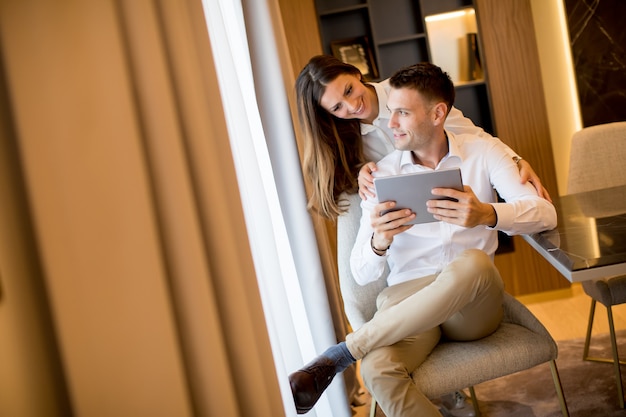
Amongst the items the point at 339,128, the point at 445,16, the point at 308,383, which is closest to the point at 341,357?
the point at 308,383

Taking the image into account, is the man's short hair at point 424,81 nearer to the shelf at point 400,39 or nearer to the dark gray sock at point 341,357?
the dark gray sock at point 341,357

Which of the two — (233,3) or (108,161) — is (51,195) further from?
(233,3)

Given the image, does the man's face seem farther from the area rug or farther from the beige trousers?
the area rug

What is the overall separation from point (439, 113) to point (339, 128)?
403 mm

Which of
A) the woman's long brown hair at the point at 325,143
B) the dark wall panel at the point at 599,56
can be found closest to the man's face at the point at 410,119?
the woman's long brown hair at the point at 325,143

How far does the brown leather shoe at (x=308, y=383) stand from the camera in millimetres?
1706

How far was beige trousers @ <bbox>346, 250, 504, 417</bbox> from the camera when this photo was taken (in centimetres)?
166

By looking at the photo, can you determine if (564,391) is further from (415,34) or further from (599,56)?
(415,34)

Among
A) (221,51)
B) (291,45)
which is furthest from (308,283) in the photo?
(291,45)

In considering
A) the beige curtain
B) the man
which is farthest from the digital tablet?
the beige curtain

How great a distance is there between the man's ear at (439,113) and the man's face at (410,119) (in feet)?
0.04

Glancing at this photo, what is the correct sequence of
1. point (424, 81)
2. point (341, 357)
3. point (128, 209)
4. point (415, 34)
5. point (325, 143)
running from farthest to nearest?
point (415, 34) < point (325, 143) < point (424, 81) < point (341, 357) < point (128, 209)

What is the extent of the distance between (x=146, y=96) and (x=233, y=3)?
1.34m

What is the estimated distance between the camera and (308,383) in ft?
5.65
